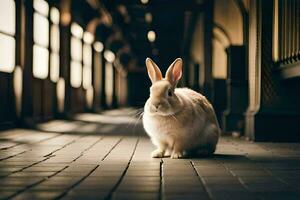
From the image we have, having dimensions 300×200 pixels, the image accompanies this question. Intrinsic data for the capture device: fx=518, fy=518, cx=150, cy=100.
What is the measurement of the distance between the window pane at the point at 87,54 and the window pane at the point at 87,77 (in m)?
0.20

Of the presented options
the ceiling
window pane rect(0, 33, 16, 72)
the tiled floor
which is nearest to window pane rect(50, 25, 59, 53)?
the ceiling

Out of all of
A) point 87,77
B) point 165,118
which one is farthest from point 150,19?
point 165,118

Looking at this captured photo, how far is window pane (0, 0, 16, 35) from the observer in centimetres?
820

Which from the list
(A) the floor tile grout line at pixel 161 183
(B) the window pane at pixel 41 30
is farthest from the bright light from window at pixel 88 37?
(A) the floor tile grout line at pixel 161 183

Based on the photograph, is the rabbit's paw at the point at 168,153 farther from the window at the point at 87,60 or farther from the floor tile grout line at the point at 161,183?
the window at the point at 87,60

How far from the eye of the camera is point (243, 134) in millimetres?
7848

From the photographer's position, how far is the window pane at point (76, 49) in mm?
14826

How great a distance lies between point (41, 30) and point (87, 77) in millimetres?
6821

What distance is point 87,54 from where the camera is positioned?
17.7 metres

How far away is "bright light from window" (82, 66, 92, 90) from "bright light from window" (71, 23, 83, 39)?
1.49 meters

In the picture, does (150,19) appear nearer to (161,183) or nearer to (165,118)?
(165,118)

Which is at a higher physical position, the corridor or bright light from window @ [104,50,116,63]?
bright light from window @ [104,50,116,63]

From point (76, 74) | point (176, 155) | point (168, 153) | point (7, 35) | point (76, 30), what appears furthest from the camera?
point (76, 74)

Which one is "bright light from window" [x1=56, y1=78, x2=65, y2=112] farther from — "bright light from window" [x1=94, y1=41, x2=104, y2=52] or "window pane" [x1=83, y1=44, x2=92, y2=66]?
"bright light from window" [x1=94, y1=41, x2=104, y2=52]
